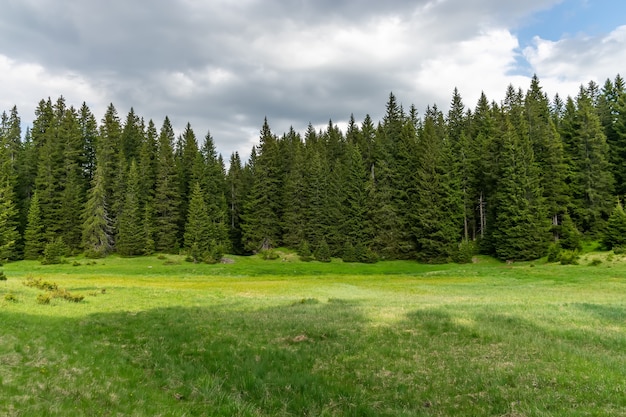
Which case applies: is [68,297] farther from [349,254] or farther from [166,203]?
Answer: [166,203]

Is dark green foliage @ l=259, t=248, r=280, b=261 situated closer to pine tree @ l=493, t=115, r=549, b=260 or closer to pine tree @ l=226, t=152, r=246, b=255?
pine tree @ l=226, t=152, r=246, b=255

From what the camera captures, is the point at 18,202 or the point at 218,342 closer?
the point at 218,342

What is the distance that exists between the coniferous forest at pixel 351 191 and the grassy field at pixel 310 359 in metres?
47.6

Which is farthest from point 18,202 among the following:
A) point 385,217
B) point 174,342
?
point 174,342

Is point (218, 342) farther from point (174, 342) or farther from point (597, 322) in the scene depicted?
point (597, 322)

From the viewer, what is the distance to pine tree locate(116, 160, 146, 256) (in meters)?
75.1

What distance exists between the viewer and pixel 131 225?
7638 centimetres

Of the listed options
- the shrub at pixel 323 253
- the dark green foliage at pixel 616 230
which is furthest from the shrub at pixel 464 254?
the shrub at pixel 323 253

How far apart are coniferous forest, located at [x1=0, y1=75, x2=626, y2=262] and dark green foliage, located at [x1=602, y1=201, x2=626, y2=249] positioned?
8.7 inches

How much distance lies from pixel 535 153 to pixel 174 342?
76669 millimetres

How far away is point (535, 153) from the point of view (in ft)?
244

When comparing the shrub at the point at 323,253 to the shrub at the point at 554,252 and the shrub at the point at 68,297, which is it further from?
the shrub at the point at 68,297

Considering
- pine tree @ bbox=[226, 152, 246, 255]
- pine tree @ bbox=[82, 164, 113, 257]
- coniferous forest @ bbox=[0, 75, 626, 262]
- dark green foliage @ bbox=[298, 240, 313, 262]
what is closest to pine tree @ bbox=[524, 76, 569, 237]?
coniferous forest @ bbox=[0, 75, 626, 262]

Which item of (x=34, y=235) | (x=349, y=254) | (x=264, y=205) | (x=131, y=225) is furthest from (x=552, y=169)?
(x=34, y=235)
